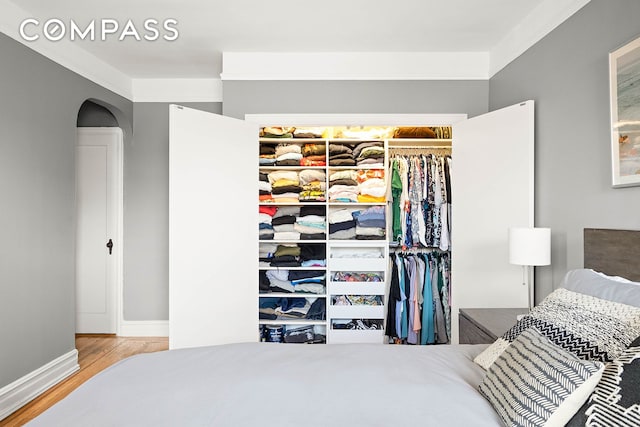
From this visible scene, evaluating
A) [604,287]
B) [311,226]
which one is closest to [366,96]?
[311,226]

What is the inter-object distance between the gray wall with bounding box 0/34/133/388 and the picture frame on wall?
3.48 metres

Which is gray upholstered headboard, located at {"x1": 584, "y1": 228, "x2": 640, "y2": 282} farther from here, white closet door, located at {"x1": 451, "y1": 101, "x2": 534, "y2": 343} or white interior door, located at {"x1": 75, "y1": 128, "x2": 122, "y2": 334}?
white interior door, located at {"x1": 75, "y1": 128, "x2": 122, "y2": 334}

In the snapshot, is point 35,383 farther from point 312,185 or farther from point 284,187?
point 312,185

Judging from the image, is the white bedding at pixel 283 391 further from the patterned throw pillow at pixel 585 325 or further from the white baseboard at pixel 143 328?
the white baseboard at pixel 143 328

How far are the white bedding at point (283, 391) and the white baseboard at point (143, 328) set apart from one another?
2728 millimetres

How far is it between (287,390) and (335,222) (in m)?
2.52

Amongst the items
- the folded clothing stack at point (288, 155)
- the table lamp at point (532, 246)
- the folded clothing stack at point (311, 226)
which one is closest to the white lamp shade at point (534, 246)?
the table lamp at point (532, 246)

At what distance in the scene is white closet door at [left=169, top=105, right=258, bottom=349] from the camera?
2877mm

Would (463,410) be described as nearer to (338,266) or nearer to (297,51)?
(338,266)

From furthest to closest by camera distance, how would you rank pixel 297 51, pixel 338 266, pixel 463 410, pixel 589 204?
pixel 338 266
pixel 297 51
pixel 589 204
pixel 463 410

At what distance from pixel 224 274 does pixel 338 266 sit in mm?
1055

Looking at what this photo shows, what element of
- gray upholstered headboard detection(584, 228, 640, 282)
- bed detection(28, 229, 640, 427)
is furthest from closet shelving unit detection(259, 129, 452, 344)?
bed detection(28, 229, 640, 427)

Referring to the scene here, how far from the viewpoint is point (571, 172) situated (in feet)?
7.25

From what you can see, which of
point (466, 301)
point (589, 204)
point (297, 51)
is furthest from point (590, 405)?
point (297, 51)
